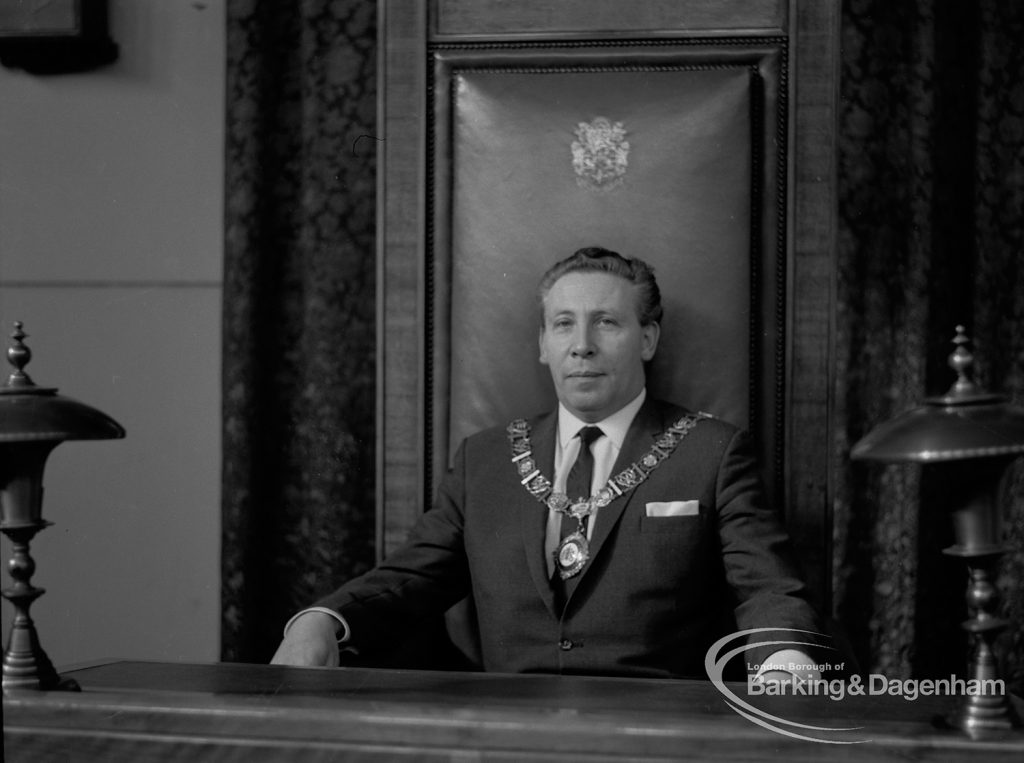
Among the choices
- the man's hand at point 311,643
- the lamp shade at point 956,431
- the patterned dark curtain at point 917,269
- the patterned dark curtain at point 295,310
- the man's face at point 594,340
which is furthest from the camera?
the patterned dark curtain at point 295,310

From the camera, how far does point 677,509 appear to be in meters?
2.12

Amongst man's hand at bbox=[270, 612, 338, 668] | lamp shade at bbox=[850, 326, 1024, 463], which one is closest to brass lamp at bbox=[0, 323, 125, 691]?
man's hand at bbox=[270, 612, 338, 668]

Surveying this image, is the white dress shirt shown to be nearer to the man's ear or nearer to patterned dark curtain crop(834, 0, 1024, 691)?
the man's ear

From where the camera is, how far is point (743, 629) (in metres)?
1.91

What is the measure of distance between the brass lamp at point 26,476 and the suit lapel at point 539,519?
87cm

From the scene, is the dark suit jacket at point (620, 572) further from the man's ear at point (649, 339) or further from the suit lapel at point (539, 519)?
the man's ear at point (649, 339)

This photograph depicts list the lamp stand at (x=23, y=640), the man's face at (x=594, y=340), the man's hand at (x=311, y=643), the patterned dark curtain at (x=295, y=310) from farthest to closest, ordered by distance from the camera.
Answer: the patterned dark curtain at (x=295, y=310), the man's face at (x=594, y=340), the man's hand at (x=311, y=643), the lamp stand at (x=23, y=640)

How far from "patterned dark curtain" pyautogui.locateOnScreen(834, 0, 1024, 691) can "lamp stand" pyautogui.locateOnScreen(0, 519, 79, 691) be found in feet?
5.17

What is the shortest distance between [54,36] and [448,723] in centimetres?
200

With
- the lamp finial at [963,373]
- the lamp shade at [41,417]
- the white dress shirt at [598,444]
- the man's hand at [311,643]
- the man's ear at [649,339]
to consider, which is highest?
the man's ear at [649,339]

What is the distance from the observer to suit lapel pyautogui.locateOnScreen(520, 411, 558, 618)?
6.89ft

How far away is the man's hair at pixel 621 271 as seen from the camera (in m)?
2.21

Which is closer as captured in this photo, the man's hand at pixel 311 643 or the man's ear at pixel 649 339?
the man's hand at pixel 311 643

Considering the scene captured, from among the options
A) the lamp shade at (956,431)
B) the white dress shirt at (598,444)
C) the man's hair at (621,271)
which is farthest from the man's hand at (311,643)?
the lamp shade at (956,431)
